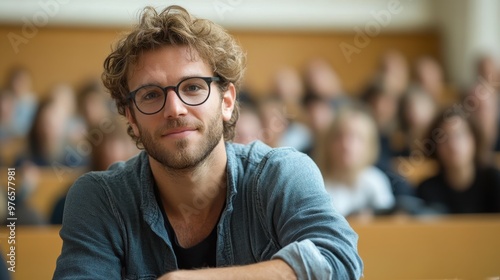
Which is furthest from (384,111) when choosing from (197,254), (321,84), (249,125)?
(197,254)

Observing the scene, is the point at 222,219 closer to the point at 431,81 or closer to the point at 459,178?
the point at 459,178

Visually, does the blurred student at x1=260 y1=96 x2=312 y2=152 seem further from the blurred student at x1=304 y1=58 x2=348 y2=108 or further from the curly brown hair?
the curly brown hair

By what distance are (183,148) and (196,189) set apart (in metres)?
0.13

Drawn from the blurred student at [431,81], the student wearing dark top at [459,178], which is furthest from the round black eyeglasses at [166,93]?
the blurred student at [431,81]

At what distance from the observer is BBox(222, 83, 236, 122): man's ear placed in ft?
5.06

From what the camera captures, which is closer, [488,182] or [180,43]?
[180,43]

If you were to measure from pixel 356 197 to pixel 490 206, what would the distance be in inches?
22.8

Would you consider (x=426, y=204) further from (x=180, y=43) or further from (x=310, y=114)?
(x=180, y=43)

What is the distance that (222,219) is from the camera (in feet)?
4.85

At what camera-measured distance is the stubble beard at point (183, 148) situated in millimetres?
1413

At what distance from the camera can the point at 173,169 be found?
1.46 meters

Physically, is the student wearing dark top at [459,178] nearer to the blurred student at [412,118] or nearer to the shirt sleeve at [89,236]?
the blurred student at [412,118]

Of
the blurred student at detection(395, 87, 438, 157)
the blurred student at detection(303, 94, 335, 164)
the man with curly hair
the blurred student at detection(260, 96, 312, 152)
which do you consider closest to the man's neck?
the man with curly hair

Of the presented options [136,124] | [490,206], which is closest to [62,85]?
[490,206]
